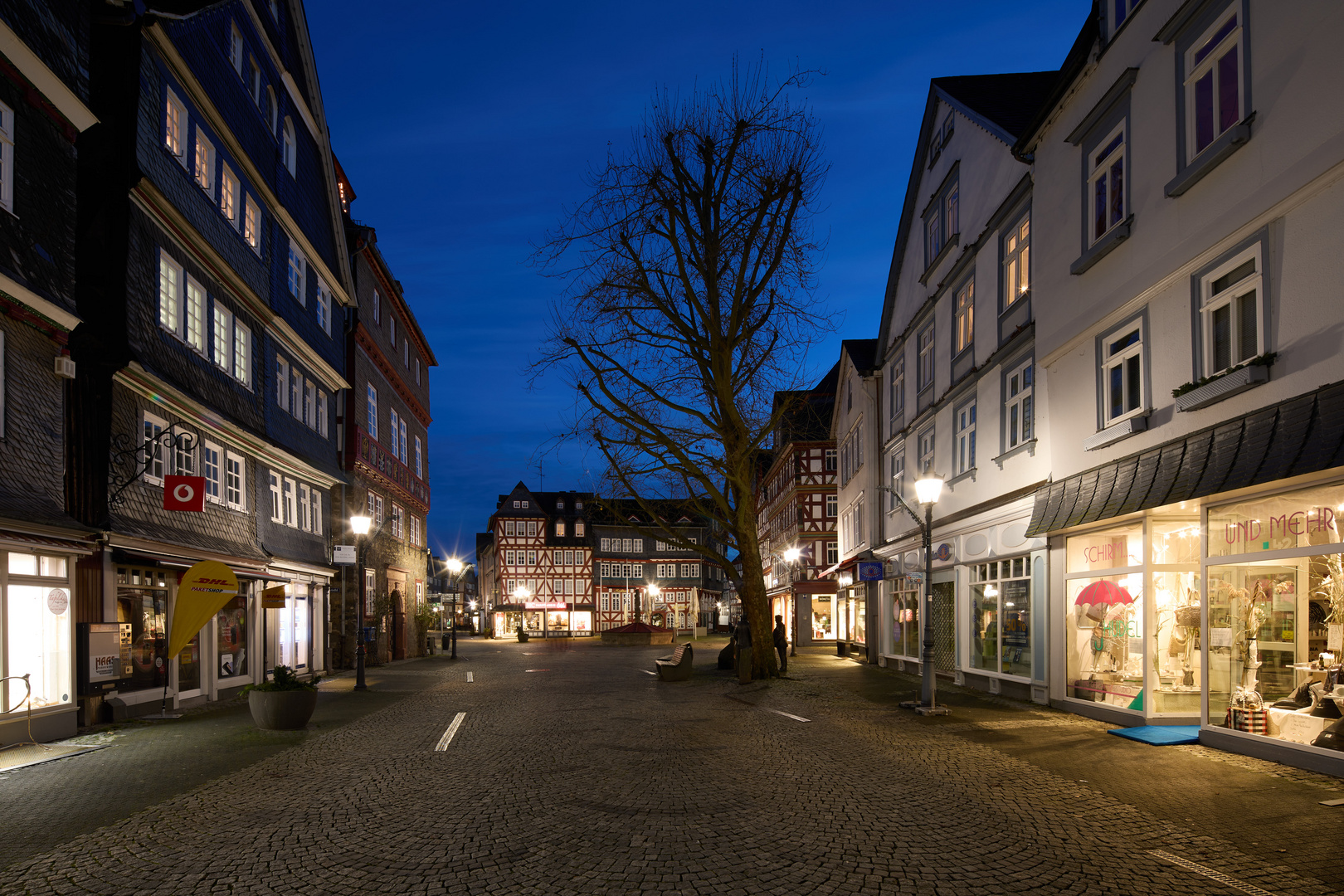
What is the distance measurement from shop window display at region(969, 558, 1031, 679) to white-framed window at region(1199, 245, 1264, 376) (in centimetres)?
682

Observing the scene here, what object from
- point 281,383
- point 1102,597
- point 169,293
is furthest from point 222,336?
point 1102,597

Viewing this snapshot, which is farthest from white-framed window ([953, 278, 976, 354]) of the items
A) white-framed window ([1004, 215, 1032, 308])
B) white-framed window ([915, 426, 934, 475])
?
white-framed window ([915, 426, 934, 475])

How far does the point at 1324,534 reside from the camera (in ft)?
32.4

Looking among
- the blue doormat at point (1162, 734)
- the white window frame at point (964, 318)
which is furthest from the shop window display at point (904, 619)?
the blue doormat at point (1162, 734)

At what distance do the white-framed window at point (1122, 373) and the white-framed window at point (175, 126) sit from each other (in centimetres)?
1647

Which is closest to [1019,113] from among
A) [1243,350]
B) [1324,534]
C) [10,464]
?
[1243,350]

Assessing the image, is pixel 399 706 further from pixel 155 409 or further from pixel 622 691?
pixel 155 409

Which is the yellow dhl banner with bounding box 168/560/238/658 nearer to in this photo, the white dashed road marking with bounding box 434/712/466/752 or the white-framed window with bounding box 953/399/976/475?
the white dashed road marking with bounding box 434/712/466/752

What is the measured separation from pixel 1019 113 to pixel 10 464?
19690 mm

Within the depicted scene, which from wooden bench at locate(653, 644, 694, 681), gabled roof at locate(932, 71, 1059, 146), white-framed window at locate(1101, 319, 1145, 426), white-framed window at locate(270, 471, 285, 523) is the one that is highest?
gabled roof at locate(932, 71, 1059, 146)

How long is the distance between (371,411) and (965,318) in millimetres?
21557

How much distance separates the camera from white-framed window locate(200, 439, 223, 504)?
A: 1920cm

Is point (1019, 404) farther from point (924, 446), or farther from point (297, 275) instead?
point (297, 275)

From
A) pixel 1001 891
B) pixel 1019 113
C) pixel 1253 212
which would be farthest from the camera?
pixel 1019 113
